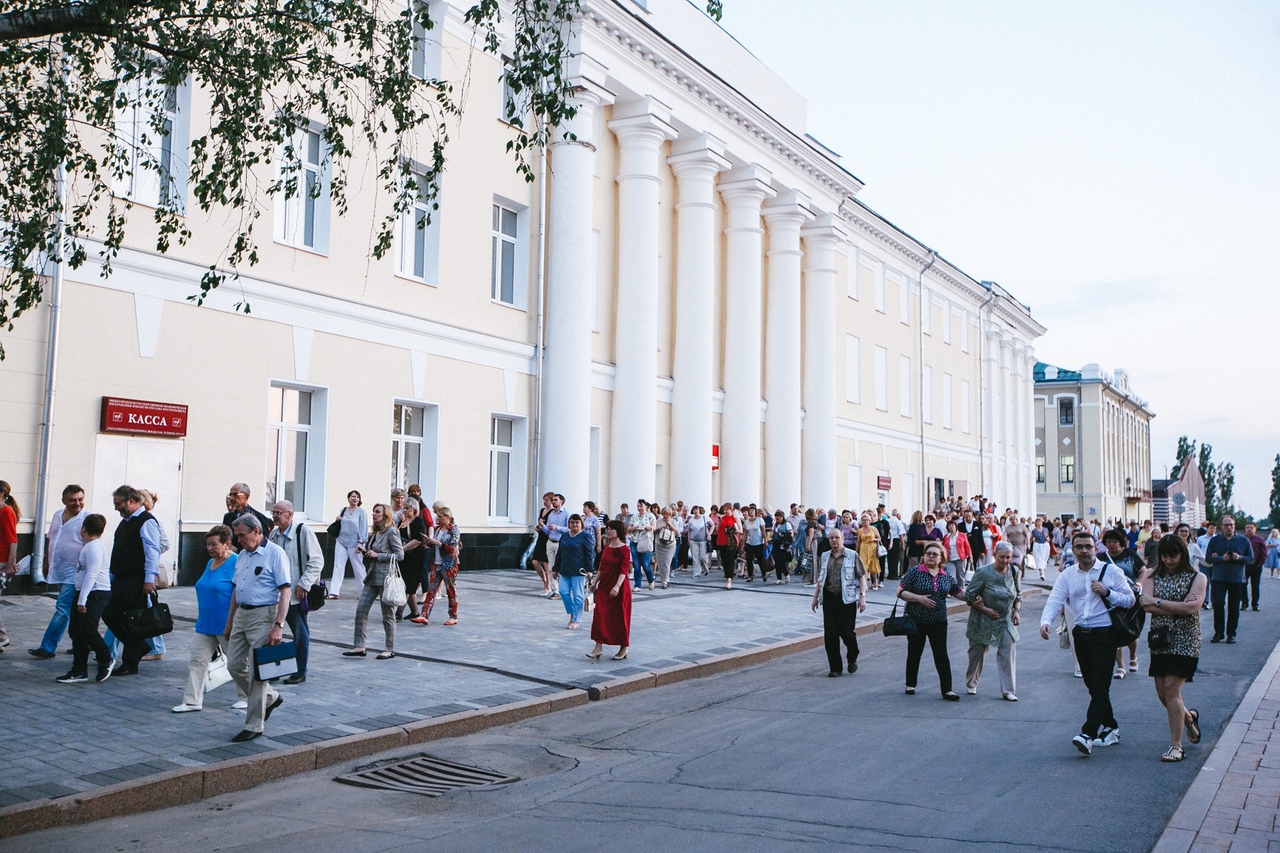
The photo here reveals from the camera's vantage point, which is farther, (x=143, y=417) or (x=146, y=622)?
(x=143, y=417)

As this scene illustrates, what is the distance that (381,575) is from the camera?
12008 millimetres

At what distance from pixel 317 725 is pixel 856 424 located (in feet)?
108

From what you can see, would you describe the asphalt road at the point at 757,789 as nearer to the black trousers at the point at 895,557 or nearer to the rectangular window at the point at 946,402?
the black trousers at the point at 895,557

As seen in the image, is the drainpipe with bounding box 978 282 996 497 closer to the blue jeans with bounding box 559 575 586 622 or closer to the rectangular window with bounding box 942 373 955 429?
the rectangular window with bounding box 942 373 955 429

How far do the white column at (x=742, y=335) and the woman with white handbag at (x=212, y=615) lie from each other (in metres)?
22.6

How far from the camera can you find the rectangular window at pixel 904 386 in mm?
44156

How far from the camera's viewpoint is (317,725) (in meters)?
8.74

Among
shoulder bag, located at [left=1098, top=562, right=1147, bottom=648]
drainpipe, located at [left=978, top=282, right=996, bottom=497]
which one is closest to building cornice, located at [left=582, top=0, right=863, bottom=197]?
shoulder bag, located at [left=1098, top=562, right=1147, bottom=648]

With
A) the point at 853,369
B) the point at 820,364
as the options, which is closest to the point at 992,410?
the point at 853,369

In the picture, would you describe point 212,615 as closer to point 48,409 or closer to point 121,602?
point 121,602

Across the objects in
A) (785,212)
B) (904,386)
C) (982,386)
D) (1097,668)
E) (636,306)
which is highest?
(785,212)

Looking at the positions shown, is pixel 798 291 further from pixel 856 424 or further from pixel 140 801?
pixel 140 801

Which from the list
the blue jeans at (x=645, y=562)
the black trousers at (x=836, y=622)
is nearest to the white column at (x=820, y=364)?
the blue jeans at (x=645, y=562)

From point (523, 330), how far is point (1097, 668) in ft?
58.6
